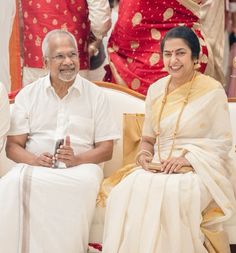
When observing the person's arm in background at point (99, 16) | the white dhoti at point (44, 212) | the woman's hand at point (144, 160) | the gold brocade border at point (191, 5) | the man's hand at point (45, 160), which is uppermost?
the gold brocade border at point (191, 5)

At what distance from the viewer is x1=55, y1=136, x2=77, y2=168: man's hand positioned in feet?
12.4

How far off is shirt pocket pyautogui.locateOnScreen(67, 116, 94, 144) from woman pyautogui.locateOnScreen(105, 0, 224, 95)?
2.47 ft

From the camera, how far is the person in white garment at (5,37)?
5.34 metres

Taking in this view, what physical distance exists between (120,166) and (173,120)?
21.7 inches

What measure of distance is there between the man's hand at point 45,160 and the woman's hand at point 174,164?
0.60 metres

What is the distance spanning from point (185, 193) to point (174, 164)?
0.20 meters

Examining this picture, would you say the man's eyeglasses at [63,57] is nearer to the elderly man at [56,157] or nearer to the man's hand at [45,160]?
the elderly man at [56,157]

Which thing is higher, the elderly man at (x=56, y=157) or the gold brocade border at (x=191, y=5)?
the gold brocade border at (x=191, y=5)

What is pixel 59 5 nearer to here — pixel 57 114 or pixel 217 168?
pixel 57 114


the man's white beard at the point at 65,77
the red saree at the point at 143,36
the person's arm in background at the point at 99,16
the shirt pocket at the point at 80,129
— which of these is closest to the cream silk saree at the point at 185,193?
the shirt pocket at the point at 80,129

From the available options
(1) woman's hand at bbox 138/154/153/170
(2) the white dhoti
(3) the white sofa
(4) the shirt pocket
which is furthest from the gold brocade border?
(2) the white dhoti

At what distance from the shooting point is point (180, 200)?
3.45 meters

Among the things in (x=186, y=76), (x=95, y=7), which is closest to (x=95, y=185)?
(x=186, y=76)

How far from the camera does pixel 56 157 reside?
3803 mm
